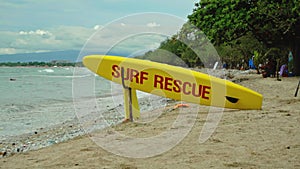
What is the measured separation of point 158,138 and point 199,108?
3.15 m

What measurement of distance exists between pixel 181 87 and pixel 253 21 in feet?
40.7

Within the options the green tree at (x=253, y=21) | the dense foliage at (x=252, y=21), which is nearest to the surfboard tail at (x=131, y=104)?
the dense foliage at (x=252, y=21)

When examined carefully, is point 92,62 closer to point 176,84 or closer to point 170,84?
point 170,84

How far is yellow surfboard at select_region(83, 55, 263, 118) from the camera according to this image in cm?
604

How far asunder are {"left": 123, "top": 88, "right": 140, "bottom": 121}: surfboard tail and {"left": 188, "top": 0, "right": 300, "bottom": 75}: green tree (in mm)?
10885

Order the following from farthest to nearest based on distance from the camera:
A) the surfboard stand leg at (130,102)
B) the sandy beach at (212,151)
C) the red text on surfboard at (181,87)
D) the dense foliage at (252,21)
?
1. the dense foliage at (252,21)
2. the surfboard stand leg at (130,102)
3. the red text on surfboard at (181,87)
4. the sandy beach at (212,151)

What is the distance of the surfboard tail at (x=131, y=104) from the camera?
6452 mm

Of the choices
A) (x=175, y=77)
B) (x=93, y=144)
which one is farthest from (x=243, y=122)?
(x=93, y=144)

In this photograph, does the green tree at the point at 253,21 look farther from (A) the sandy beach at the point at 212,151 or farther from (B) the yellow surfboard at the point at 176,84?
(A) the sandy beach at the point at 212,151

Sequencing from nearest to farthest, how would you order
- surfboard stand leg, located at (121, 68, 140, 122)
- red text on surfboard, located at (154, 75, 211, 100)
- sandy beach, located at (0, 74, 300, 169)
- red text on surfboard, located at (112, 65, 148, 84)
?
1. sandy beach, located at (0, 74, 300, 169)
2. red text on surfboard, located at (154, 75, 211, 100)
3. red text on surfboard, located at (112, 65, 148, 84)
4. surfboard stand leg, located at (121, 68, 140, 122)

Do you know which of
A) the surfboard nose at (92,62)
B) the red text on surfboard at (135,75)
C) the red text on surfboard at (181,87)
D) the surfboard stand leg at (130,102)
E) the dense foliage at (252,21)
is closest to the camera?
the red text on surfboard at (181,87)

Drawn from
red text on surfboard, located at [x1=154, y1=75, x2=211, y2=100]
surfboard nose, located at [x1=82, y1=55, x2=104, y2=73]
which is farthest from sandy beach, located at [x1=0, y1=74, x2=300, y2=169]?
surfboard nose, located at [x1=82, y1=55, x2=104, y2=73]

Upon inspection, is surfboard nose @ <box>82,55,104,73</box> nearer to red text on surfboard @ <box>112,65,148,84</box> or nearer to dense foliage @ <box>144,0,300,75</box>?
red text on surfboard @ <box>112,65,148,84</box>

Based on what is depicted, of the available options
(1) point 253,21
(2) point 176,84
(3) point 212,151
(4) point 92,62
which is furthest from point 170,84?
(1) point 253,21
